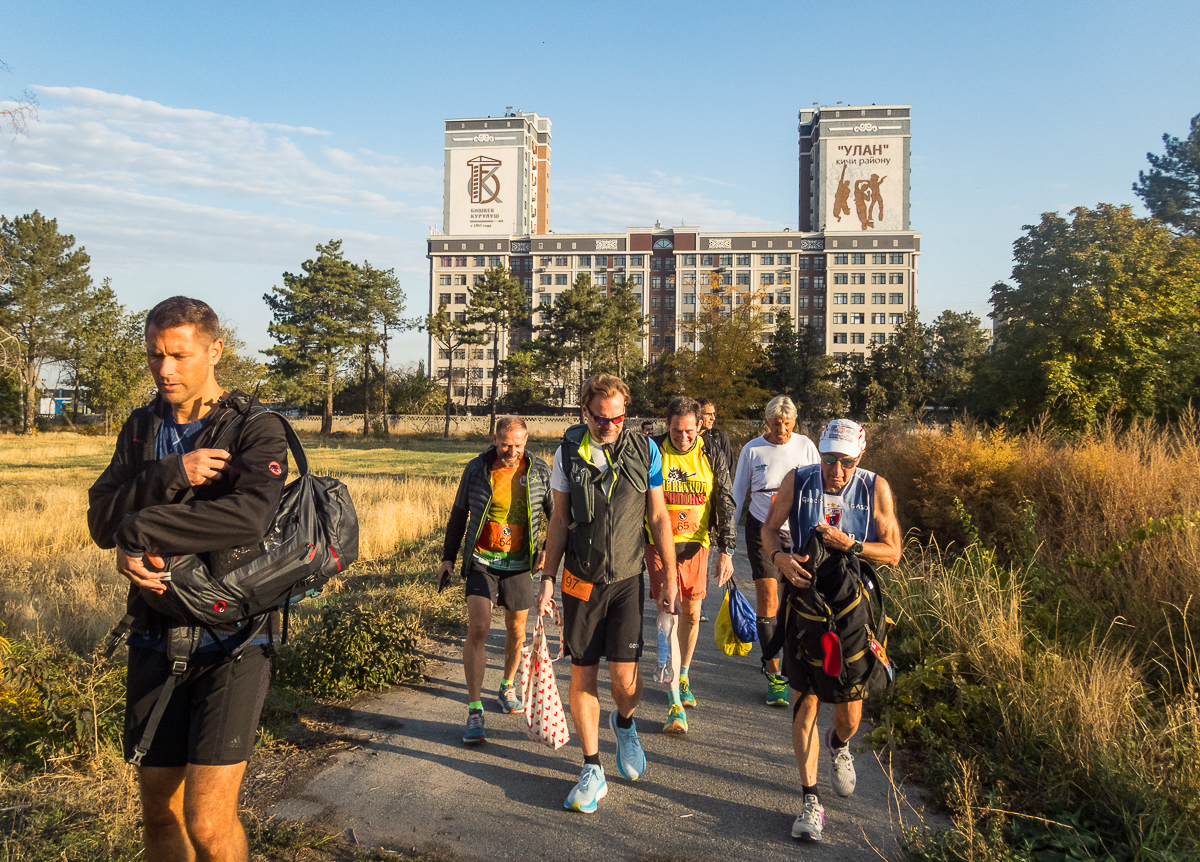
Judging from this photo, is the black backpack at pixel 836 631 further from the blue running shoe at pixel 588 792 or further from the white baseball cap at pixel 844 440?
the blue running shoe at pixel 588 792

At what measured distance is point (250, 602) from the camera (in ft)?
8.34

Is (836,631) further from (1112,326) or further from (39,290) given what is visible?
(39,290)

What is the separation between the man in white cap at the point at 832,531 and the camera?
12.5ft

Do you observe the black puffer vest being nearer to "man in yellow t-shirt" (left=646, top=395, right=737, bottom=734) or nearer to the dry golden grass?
"man in yellow t-shirt" (left=646, top=395, right=737, bottom=734)

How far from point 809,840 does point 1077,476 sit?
7.72 m

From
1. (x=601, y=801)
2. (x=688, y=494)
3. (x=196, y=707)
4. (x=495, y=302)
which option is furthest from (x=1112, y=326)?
(x=495, y=302)

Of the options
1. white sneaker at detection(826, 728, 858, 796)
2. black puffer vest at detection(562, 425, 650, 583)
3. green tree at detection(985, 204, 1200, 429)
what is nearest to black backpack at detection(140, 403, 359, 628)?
black puffer vest at detection(562, 425, 650, 583)

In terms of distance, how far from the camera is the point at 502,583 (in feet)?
17.5

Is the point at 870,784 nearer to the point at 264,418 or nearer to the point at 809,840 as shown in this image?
the point at 809,840

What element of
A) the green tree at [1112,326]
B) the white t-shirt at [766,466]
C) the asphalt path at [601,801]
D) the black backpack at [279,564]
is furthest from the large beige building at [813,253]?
the black backpack at [279,564]

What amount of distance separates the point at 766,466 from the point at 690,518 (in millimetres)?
868

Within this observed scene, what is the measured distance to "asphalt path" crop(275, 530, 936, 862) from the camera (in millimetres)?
3635

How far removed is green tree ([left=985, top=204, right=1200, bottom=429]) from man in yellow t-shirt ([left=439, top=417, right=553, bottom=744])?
18.7 meters

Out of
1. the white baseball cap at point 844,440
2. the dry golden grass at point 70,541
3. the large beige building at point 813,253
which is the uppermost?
the large beige building at point 813,253
